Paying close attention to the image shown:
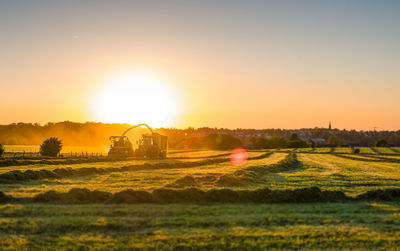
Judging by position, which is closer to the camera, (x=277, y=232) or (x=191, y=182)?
(x=277, y=232)

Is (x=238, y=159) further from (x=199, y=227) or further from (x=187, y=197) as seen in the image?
(x=199, y=227)

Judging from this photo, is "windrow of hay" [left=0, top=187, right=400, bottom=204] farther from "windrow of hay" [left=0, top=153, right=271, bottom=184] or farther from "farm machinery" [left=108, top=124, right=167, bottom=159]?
"farm machinery" [left=108, top=124, right=167, bottom=159]

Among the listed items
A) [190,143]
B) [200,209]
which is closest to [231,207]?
[200,209]

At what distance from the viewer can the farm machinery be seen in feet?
151

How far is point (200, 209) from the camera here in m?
12.9

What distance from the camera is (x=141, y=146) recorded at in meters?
48.5

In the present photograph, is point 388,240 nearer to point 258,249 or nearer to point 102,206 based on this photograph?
point 258,249

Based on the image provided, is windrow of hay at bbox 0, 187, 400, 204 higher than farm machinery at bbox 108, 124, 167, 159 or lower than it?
lower

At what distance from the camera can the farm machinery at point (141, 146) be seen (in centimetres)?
4600

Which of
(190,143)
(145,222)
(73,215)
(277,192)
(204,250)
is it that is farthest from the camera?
(190,143)

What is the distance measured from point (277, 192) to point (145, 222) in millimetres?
6282

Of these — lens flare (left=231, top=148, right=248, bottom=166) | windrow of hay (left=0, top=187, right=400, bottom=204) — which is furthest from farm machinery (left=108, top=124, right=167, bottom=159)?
windrow of hay (left=0, top=187, right=400, bottom=204)

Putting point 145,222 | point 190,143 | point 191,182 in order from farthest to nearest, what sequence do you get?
point 190,143, point 191,182, point 145,222

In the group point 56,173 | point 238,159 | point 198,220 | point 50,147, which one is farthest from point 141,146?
point 198,220
